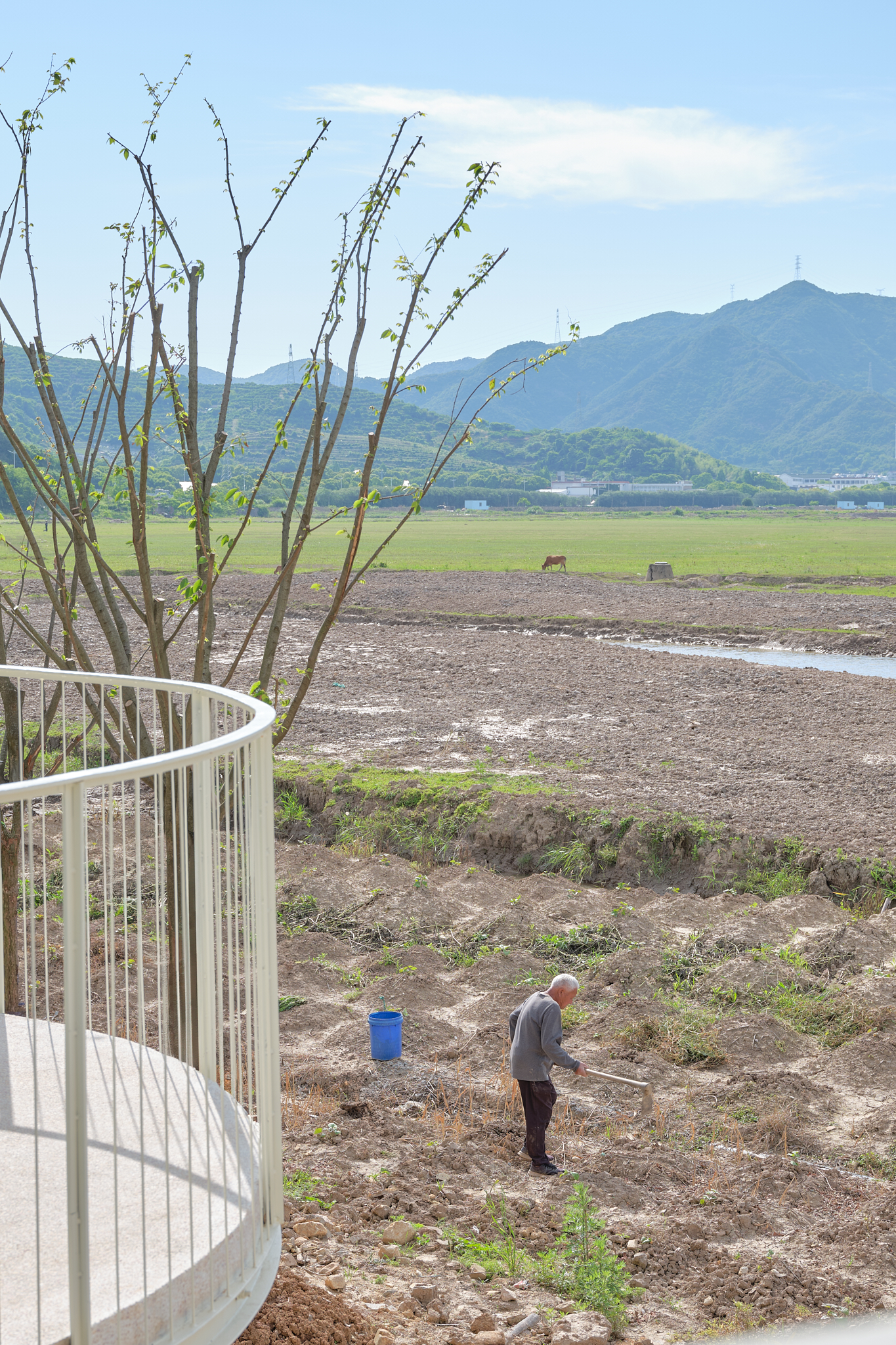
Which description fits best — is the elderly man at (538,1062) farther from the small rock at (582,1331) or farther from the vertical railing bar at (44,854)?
the vertical railing bar at (44,854)

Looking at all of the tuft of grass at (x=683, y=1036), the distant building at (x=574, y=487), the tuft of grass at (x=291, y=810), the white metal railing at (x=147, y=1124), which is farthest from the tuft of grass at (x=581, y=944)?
the distant building at (x=574, y=487)

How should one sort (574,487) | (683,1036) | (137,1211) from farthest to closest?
(574,487), (683,1036), (137,1211)

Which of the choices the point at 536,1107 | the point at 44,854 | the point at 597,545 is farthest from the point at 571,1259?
the point at 597,545

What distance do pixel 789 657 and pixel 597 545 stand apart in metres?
43.4

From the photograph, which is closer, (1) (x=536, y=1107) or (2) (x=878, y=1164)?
(2) (x=878, y=1164)

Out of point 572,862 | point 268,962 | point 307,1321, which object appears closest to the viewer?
point 268,962

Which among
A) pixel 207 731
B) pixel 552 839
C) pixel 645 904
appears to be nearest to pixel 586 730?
pixel 552 839

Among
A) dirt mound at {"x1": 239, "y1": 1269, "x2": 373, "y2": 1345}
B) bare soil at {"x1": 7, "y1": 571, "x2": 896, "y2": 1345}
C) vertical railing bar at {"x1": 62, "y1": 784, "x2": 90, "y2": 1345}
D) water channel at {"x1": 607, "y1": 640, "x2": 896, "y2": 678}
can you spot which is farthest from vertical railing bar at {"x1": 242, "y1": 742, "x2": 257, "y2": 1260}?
water channel at {"x1": 607, "y1": 640, "x2": 896, "y2": 678}

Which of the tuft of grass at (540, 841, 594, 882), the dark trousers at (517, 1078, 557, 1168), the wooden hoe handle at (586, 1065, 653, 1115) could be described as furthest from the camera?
the tuft of grass at (540, 841, 594, 882)

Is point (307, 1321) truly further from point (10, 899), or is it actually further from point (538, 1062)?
point (10, 899)

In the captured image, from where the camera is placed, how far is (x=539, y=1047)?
6957 millimetres

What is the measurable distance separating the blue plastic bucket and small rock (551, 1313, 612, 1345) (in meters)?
2.94

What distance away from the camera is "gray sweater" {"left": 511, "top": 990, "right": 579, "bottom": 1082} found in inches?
272

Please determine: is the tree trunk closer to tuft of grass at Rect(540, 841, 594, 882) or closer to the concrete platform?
the concrete platform
